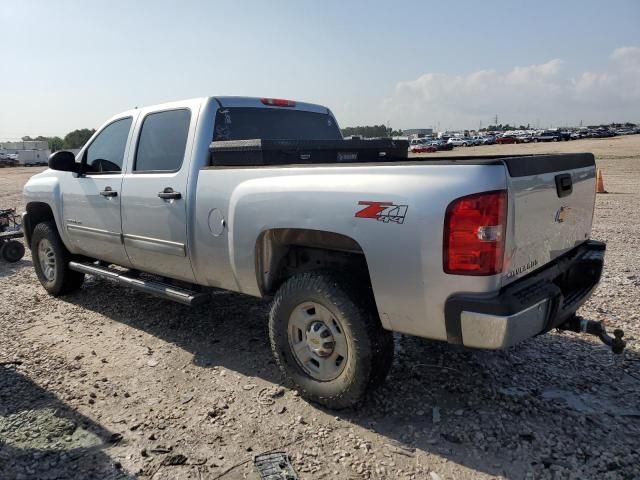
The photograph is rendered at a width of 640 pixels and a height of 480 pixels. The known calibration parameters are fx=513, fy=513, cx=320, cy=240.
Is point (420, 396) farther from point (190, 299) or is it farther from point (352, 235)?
point (190, 299)

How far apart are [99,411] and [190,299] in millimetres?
1003

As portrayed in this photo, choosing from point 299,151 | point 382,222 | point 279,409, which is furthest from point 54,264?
point 382,222

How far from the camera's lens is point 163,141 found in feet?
14.4

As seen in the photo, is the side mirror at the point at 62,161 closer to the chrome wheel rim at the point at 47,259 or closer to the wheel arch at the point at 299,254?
the chrome wheel rim at the point at 47,259

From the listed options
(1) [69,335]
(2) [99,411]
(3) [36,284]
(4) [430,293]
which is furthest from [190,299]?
(3) [36,284]

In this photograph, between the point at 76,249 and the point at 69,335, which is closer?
the point at 69,335

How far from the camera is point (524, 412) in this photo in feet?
10.6

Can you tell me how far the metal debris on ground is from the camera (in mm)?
2713

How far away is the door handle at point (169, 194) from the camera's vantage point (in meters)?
3.95

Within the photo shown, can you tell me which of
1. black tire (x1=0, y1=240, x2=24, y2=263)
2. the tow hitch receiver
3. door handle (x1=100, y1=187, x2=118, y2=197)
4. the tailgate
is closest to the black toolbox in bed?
door handle (x1=100, y1=187, x2=118, y2=197)

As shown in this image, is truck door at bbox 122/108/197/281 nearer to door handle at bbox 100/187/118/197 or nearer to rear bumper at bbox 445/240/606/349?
door handle at bbox 100/187/118/197

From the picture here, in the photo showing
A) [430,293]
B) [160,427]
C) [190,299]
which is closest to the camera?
[430,293]

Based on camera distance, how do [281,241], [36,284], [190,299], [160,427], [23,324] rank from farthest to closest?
[36,284], [23,324], [190,299], [281,241], [160,427]

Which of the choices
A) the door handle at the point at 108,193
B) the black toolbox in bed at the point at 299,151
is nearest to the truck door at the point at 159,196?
the door handle at the point at 108,193
